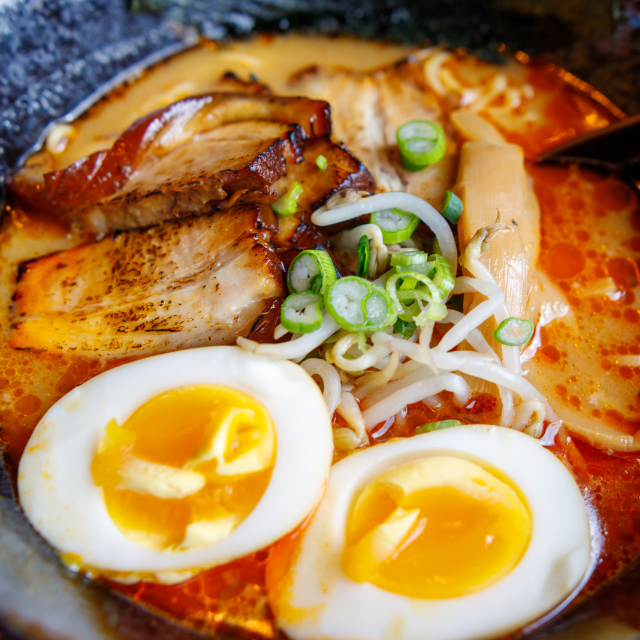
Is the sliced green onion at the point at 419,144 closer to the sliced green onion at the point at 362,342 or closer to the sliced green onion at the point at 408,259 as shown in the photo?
the sliced green onion at the point at 408,259

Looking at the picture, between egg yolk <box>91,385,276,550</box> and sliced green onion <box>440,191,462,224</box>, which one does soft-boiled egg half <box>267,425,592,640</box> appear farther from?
sliced green onion <box>440,191,462,224</box>

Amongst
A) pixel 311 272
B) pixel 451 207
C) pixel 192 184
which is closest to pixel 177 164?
pixel 192 184

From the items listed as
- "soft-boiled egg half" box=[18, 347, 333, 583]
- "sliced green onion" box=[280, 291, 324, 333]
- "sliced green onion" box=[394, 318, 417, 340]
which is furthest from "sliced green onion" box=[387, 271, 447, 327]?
"soft-boiled egg half" box=[18, 347, 333, 583]

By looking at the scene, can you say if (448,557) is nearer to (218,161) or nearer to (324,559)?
(324,559)

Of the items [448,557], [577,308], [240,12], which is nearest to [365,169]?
[577,308]

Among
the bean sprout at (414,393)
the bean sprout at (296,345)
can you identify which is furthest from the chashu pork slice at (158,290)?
the bean sprout at (414,393)
